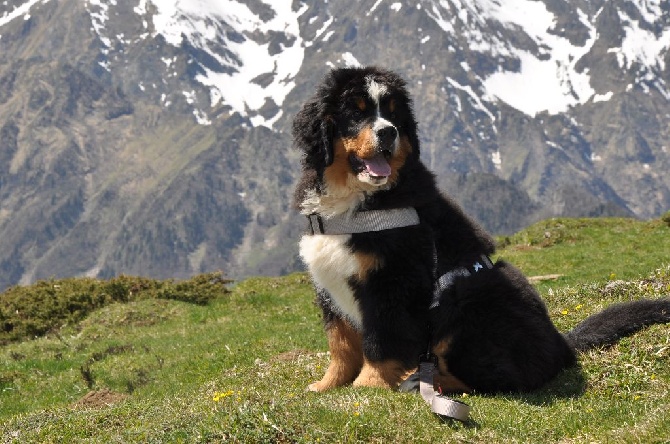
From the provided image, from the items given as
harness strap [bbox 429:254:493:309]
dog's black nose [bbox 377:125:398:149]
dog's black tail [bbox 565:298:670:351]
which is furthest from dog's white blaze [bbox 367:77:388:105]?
dog's black tail [bbox 565:298:670:351]

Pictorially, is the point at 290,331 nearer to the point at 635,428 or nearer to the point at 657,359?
the point at 657,359

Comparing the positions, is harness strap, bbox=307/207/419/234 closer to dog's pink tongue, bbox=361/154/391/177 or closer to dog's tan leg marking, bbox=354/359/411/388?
dog's pink tongue, bbox=361/154/391/177

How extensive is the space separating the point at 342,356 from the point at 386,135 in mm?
3216

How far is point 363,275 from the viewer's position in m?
9.47

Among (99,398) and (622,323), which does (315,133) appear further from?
(99,398)

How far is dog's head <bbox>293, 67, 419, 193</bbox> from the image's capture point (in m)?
9.40

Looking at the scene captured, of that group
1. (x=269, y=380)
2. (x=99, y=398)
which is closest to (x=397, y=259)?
(x=269, y=380)

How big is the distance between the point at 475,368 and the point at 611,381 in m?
2.01

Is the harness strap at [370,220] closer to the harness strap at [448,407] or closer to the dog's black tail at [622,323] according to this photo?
the harness strap at [448,407]

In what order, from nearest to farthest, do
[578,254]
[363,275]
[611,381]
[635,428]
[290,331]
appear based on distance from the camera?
[635,428], [363,275], [611,381], [290,331], [578,254]

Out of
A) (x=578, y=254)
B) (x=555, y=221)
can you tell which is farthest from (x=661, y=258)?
(x=555, y=221)

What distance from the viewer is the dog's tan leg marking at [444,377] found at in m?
9.63

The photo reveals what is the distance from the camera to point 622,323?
36.8 feet

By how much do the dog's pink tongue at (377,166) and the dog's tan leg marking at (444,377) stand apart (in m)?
2.25
